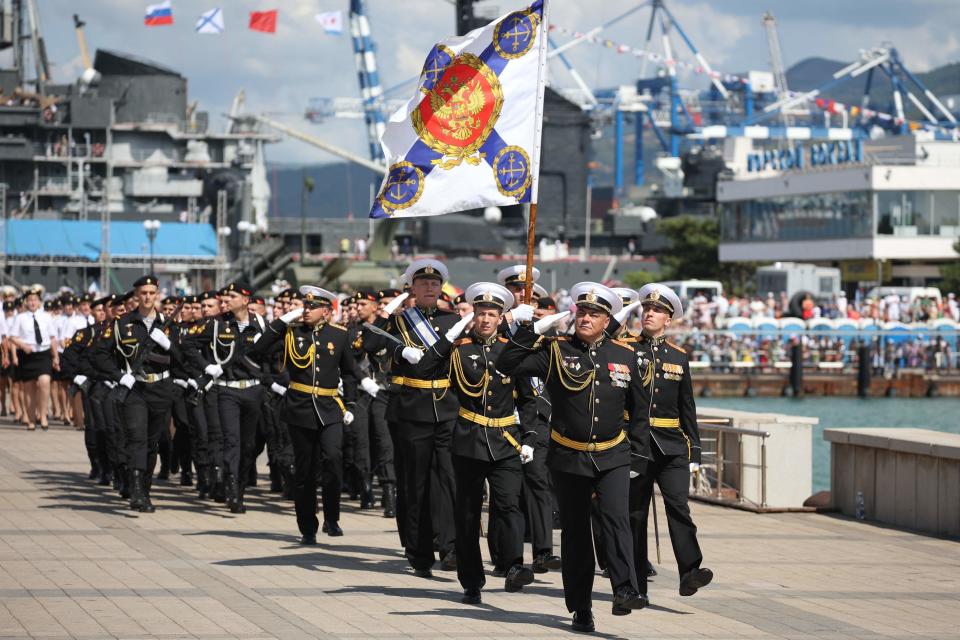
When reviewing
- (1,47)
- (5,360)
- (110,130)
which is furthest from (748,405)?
(1,47)

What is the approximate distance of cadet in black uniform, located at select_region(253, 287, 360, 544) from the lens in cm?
1346

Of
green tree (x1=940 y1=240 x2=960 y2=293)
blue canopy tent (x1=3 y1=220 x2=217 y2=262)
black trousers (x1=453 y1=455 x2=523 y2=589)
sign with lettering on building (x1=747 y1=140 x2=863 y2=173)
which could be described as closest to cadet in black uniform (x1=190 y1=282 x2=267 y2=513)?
black trousers (x1=453 y1=455 x2=523 y2=589)

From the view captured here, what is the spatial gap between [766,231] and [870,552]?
82248mm

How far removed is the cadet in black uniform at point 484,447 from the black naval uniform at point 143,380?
221 inches

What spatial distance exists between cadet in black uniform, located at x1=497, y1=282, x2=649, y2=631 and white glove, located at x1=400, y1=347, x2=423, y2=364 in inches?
82.0

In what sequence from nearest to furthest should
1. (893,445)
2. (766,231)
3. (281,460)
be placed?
(893,445)
(281,460)
(766,231)

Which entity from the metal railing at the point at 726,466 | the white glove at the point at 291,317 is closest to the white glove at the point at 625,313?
the white glove at the point at 291,317

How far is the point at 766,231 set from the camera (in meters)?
94.6

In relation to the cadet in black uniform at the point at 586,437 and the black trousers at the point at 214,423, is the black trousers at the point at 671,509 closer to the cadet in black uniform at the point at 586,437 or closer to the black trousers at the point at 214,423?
the cadet in black uniform at the point at 586,437

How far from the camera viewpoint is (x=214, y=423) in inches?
642

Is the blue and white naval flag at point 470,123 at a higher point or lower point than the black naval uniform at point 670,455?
higher

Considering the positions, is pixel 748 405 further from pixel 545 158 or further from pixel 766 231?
pixel 545 158

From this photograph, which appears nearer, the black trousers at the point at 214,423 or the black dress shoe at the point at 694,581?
the black dress shoe at the point at 694,581

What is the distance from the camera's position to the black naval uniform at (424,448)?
39.3 feet
